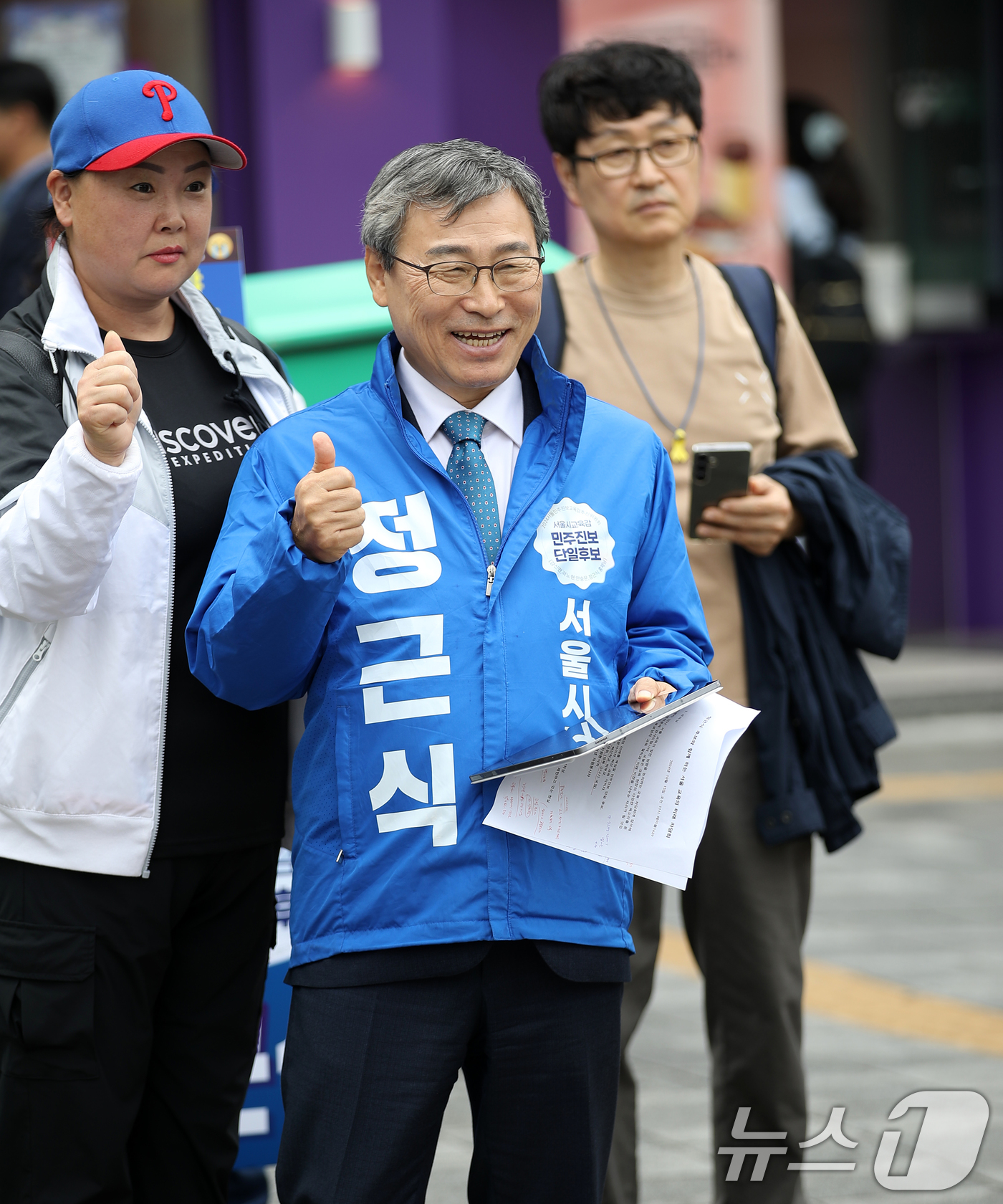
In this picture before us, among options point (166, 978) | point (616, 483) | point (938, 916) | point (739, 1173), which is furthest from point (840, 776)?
point (938, 916)

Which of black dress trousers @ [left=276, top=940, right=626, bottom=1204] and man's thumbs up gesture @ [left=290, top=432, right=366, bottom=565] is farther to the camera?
black dress trousers @ [left=276, top=940, right=626, bottom=1204]

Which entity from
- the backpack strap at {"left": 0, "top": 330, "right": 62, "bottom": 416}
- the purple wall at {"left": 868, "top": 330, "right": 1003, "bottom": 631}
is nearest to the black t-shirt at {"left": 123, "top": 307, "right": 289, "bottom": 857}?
the backpack strap at {"left": 0, "top": 330, "right": 62, "bottom": 416}

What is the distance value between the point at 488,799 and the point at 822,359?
7194mm

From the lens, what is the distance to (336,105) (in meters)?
8.10

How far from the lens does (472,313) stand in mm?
2414

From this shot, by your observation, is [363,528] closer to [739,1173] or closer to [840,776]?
[840,776]

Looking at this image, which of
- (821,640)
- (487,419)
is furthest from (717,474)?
(487,419)

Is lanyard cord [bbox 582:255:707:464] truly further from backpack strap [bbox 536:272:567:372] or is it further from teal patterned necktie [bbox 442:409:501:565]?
teal patterned necktie [bbox 442:409:501:565]

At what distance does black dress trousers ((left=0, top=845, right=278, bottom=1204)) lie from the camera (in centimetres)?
252

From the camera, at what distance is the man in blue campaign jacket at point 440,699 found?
2.33 meters

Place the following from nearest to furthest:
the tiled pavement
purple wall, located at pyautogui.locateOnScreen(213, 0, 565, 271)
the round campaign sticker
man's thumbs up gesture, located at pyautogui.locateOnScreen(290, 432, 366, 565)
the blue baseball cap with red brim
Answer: man's thumbs up gesture, located at pyautogui.locateOnScreen(290, 432, 366, 565), the round campaign sticker, the blue baseball cap with red brim, the tiled pavement, purple wall, located at pyautogui.locateOnScreen(213, 0, 565, 271)

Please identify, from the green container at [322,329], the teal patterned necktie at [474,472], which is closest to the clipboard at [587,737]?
the teal patterned necktie at [474,472]

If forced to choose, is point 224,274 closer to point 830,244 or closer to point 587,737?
point 587,737

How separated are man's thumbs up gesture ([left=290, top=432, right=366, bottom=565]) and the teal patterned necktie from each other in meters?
0.26
